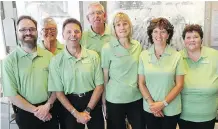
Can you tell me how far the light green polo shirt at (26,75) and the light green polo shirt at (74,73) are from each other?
0.07 m

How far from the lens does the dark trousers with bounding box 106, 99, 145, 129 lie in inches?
82.2

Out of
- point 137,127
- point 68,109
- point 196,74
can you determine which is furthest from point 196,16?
point 68,109

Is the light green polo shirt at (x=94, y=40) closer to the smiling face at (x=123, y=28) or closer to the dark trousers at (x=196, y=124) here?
the smiling face at (x=123, y=28)

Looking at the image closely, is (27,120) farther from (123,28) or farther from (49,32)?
(123,28)

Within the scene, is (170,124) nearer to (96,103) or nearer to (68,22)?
(96,103)

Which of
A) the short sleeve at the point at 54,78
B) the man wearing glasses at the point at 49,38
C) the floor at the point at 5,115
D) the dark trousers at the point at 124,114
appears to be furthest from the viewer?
the floor at the point at 5,115

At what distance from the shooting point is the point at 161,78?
1.87 metres

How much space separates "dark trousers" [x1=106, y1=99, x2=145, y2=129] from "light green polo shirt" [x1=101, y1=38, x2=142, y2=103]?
56 mm

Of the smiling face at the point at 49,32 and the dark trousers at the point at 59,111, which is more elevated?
the smiling face at the point at 49,32

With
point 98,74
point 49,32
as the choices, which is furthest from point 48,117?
point 49,32

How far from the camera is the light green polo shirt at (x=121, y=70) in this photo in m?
2.01

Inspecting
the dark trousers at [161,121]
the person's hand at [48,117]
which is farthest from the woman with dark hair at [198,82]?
the person's hand at [48,117]

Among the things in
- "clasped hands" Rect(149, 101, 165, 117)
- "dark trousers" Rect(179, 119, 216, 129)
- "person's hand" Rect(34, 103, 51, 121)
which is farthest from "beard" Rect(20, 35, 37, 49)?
"dark trousers" Rect(179, 119, 216, 129)

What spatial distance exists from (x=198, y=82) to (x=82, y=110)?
3.22 feet
